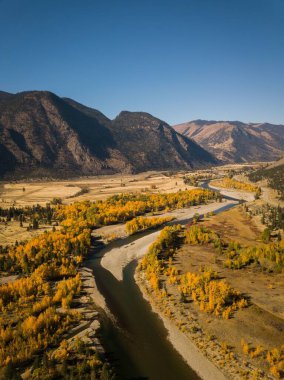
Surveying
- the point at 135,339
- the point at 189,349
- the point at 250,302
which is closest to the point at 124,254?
the point at 250,302

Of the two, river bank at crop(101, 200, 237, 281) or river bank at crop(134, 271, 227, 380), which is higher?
river bank at crop(101, 200, 237, 281)

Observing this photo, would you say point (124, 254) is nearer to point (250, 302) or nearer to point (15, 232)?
point (250, 302)

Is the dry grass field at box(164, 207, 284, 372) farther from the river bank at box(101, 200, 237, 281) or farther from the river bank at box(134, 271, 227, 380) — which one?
the river bank at box(101, 200, 237, 281)

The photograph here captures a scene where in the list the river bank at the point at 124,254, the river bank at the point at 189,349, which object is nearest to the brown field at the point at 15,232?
the river bank at the point at 124,254

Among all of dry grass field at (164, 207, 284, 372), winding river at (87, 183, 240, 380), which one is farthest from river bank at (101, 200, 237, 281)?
dry grass field at (164, 207, 284, 372)

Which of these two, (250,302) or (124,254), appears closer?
(250,302)

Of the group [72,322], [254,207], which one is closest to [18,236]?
[72,322]

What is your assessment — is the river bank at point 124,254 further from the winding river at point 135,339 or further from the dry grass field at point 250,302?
the dry grass field at point 250,302

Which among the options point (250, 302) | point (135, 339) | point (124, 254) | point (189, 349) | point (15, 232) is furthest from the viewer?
point (15, 232)
